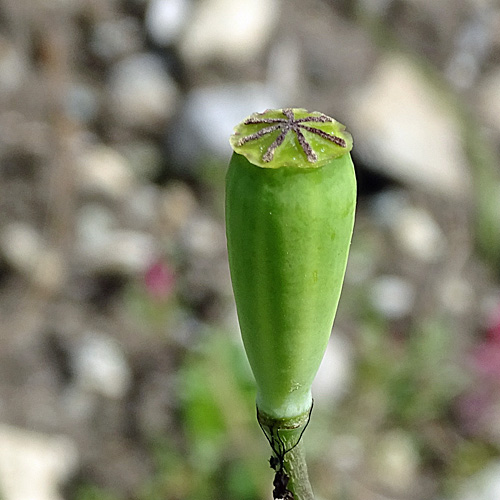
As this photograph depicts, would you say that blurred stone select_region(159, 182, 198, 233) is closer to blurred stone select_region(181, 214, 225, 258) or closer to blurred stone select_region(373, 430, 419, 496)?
blurred stone select_region(181, 214, 225, 258)

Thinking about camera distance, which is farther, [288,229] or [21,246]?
[21,246]

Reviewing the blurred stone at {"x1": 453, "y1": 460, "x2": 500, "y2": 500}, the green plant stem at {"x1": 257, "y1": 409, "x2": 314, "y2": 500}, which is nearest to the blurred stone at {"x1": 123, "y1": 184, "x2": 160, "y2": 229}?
the blurred stone at {"x1": 453, "y1": 460, "x2": 500, "y2": 500}

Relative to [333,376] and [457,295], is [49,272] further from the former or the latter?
[457,295]

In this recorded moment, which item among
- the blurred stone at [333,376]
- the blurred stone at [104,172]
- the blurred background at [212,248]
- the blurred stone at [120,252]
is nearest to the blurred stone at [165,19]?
the blurred background at [212,248]

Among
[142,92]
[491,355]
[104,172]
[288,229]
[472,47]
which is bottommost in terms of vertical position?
[491,355]

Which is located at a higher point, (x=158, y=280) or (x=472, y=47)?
(x=472, y=47)

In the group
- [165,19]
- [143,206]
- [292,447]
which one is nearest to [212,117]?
[143,206]
